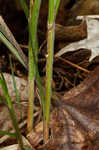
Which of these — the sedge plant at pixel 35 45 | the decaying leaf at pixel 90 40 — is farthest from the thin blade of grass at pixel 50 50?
the decaying leaf at pixel 90 40

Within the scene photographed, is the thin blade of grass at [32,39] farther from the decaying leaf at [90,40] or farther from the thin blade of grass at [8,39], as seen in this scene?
the decaying leaf at [90,40]

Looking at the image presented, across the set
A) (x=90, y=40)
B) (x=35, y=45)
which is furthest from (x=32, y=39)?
(x=90, y=40)

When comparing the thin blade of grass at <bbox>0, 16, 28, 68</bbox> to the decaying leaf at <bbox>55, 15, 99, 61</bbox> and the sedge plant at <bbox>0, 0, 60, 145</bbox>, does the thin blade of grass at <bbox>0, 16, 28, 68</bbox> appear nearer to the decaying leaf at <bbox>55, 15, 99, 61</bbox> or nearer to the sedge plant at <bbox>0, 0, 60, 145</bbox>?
the sedge plant at <bbox>0, 0, 60, 145</bbox>

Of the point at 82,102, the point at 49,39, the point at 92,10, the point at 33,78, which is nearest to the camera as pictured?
Result: the point at 49,39

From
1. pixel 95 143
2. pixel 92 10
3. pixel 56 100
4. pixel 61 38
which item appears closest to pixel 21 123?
pixel 56 100

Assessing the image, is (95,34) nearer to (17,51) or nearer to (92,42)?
(92,42)

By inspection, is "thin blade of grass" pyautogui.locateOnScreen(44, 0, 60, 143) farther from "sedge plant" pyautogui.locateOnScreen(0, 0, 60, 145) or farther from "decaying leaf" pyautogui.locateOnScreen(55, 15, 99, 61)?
"decaying leaf" pyautogui.locateOnScreen(55, 15, 99, 61)

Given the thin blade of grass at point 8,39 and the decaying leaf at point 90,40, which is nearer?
the thin blade of grass at point 8,39

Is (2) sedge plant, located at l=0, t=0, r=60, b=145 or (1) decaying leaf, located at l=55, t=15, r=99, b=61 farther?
(1) decaying leaf, located at l=55, t=15, r=99, b=61

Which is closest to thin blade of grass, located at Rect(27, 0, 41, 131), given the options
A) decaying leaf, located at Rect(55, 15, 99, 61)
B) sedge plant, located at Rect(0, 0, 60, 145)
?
sedge plant, located at Rect(0, 0, 60, 145)

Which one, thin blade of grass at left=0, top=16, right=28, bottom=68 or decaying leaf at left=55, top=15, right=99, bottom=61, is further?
decaying leaf at left=55, top=15, right=99, bottom=61

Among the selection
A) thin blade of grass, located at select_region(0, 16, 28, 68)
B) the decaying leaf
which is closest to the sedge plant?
thin blade of grass, located at select_region(0, 16, 28, 68)
